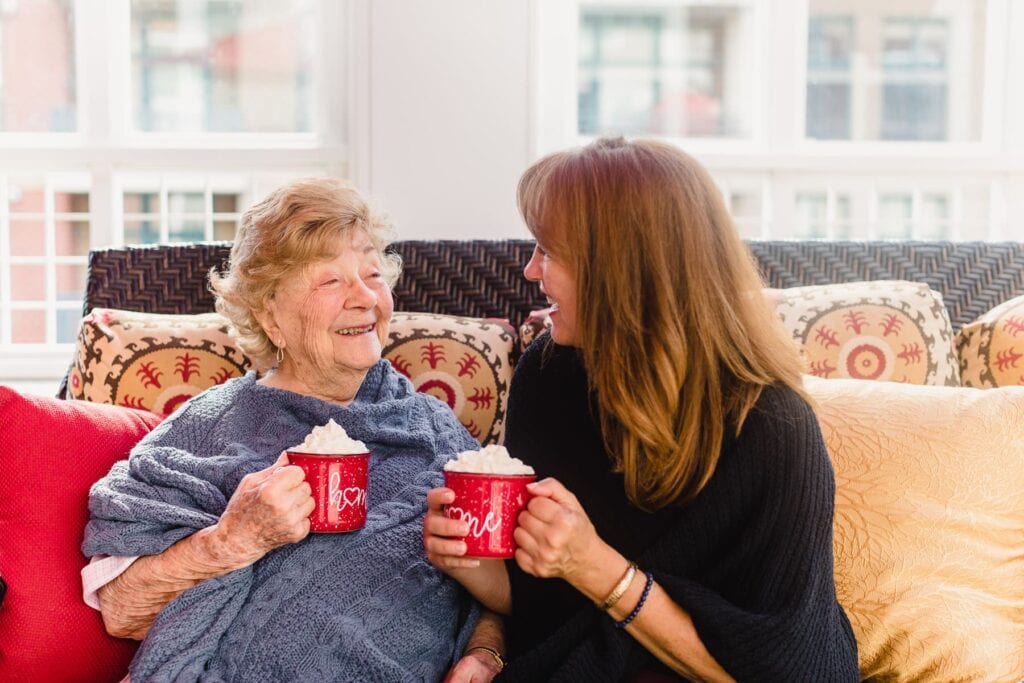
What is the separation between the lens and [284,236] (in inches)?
70.3

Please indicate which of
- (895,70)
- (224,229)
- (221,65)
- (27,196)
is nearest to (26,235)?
(27,196)

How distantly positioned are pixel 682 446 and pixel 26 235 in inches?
114

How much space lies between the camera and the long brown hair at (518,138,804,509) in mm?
1383

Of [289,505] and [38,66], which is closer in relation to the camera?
[289,505]

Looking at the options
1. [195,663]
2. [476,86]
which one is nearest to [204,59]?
[476,86]

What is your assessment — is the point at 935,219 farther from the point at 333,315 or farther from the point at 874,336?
the point at 333,315

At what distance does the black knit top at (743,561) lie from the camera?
134cm

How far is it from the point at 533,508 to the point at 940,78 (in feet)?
10.4

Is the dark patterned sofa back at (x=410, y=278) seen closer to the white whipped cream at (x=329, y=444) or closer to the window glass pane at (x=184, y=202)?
the white whipped cream at (x=329, y=444)

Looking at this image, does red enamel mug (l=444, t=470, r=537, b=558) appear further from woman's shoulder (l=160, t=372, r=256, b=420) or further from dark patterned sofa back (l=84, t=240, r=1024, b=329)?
dark patterned sofa back (l=84, t=240, r=1024, b=329)

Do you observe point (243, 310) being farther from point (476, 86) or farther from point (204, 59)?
point (204, 59)

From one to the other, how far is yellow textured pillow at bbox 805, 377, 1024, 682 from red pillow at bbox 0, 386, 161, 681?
3.71 ft

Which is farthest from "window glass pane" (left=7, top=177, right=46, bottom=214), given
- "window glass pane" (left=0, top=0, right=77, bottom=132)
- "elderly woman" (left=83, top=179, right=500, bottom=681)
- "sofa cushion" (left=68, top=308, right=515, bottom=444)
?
"elderly woman" (left=83, top=179, right=500, bottom=681)

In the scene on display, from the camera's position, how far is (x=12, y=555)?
1.58 meters
